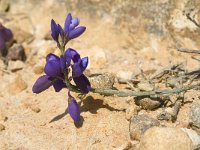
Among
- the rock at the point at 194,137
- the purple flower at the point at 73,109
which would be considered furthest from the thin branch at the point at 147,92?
the rock at the point at 194,137

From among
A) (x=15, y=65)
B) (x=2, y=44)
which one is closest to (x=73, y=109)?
(x=15, y=65)

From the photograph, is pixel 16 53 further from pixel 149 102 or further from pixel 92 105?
pixel 149 102

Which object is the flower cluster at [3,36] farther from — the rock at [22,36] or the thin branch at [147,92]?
the thin branch at [147,92]

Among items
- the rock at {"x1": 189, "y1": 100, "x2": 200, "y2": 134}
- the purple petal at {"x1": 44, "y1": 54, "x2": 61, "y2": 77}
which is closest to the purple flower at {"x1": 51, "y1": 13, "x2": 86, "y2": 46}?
the purple petal at {"x1": 44, "y1": 54, "x2": 61, "y2": 77}

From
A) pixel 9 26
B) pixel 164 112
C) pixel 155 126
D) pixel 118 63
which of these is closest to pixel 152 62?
pixel 118 63

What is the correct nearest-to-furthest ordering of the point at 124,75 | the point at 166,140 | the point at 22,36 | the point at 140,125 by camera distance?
the point at 166,140 → the point at 140,125 → the point at 124,75 → the point at 22,36

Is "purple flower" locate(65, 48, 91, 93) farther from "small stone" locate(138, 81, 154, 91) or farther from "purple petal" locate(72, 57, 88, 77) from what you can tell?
"small stone" locate(138, 81, 154, 91)
